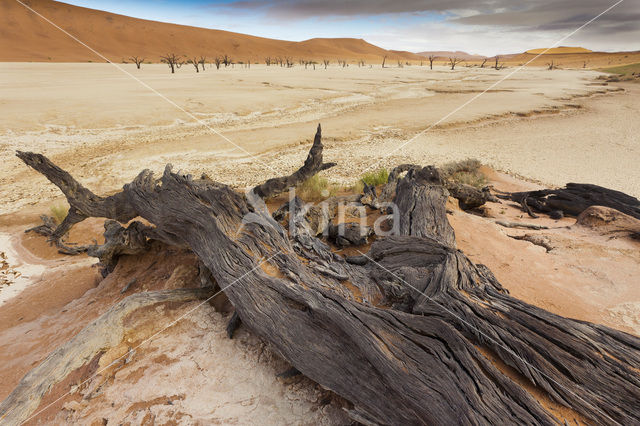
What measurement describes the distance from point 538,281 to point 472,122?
565 inches

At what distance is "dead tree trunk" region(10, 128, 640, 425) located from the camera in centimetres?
185

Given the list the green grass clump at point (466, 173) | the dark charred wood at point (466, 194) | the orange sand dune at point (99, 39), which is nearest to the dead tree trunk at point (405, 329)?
the dark charred wood at point (466, 194)

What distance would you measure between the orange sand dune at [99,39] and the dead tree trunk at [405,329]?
6354 cm

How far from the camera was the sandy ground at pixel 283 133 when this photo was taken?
9.73 m

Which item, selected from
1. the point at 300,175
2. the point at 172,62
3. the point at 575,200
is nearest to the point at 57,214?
the point at 300,175

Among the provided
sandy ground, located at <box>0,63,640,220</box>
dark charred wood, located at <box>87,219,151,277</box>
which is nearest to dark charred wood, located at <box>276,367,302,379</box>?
dark charred wood, located at <box>87,219,151,277</box>

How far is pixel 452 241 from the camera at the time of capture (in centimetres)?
414

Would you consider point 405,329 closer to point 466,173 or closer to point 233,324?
point 233,324

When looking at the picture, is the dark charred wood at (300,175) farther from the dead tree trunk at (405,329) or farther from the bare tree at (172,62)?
the bare tree at (172,62)

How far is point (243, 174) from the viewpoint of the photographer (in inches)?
369

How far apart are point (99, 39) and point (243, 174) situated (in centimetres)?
8365

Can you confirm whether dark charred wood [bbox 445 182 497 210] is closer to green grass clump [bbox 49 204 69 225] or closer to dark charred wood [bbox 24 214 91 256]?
dark charred wood [bbox 24 214 91 256]

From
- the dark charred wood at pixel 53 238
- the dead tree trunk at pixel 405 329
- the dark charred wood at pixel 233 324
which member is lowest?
the dark charred wood at pixel 53 238

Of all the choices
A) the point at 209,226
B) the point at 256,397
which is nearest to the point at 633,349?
the point at 256,397
